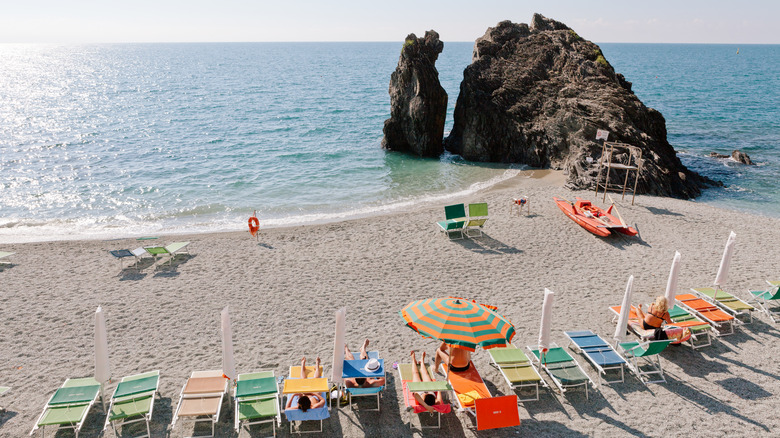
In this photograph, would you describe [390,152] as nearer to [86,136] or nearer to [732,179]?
[732,179]

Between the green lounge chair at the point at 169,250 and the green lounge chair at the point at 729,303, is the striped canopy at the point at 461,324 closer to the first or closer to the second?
the green lounge chair at the point at 729,303

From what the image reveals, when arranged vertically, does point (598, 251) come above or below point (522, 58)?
below

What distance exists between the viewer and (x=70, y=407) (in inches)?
324

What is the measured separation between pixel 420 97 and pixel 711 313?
2520cm

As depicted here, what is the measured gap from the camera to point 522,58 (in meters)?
34.5

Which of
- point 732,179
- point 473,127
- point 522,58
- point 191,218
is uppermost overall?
point 522,58

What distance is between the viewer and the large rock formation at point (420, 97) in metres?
33.5

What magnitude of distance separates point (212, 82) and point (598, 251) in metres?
98.8

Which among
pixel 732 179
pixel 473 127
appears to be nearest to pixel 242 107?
pixel 473 127

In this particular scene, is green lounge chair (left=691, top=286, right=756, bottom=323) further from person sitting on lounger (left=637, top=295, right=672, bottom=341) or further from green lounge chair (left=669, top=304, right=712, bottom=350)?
person sitting on lounger (left=637, top=295, right=672, bottom=341)

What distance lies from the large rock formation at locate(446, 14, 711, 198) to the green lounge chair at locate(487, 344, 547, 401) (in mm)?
16583

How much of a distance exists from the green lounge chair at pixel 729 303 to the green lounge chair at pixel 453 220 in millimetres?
7786

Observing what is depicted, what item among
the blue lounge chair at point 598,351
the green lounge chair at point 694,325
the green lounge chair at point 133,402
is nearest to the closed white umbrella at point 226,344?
the green lounge chair at point 133,402

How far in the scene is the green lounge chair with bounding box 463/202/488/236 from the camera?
1786cm
